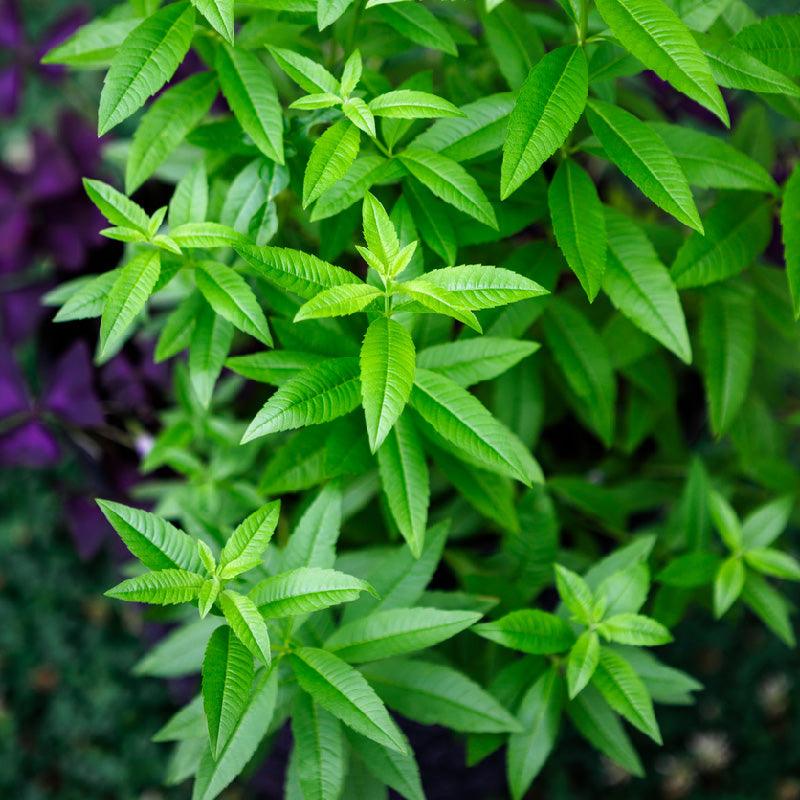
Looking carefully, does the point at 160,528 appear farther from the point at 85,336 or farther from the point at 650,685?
the point at 85,336

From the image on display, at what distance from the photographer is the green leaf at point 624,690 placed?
813 mm

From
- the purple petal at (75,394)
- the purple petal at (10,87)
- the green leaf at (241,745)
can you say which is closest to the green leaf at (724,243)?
the green leaf at (241,745)

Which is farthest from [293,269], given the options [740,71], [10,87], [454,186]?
[10,87]

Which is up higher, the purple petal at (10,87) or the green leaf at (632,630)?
the purple petal at (10,87)

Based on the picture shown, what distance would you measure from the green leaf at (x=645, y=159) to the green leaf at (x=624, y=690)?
0.42 m

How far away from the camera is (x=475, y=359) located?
84 cm

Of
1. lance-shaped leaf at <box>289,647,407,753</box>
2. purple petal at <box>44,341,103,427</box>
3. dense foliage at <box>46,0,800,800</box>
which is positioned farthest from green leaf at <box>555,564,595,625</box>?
purple petal at <box>44,341,103,427</box>

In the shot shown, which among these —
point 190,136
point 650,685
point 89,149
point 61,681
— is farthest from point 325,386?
point 61,681

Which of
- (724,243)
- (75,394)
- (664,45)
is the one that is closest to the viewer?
(664,45)

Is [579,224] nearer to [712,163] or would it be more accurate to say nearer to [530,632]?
[712,163]

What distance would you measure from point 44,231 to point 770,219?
0.99 meters

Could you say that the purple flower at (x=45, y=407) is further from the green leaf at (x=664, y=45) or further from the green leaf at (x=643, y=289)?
the green leaf at (x=664, y=45)

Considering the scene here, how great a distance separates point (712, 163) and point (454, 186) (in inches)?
10.5

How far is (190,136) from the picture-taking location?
86cm
